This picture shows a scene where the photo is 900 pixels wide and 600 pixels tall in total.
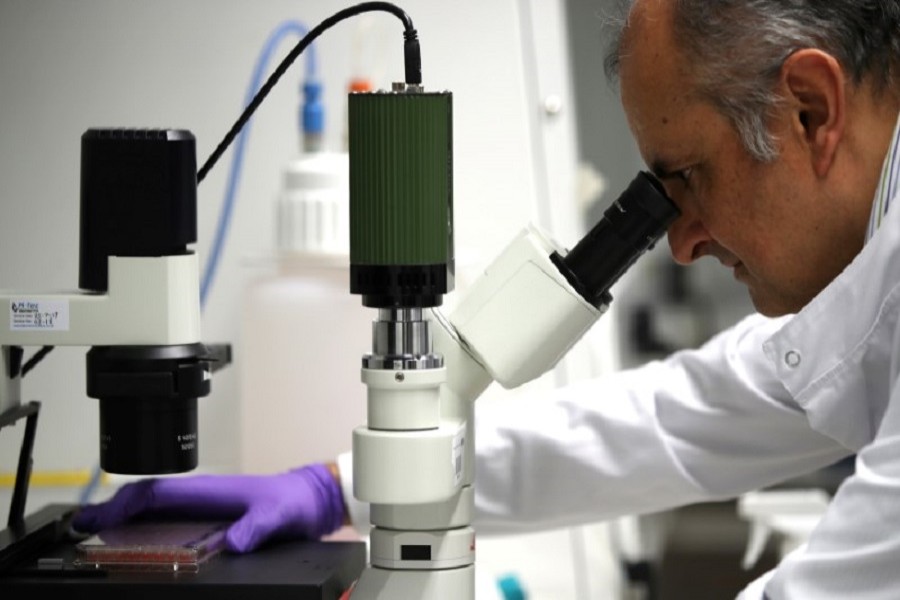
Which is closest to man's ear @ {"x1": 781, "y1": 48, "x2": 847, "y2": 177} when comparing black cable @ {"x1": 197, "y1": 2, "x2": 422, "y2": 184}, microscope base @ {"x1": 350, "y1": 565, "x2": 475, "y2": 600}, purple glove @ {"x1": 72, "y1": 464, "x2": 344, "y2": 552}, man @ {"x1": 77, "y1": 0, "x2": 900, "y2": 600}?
man @ {"x1": 77, "y1": 0, "x2": 900, "y2": 600}

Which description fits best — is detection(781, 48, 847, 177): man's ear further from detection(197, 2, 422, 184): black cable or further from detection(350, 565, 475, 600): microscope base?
detection(350, 565, 475, 600): microscope base

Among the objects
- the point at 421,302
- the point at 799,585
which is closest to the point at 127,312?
the point at 421,302

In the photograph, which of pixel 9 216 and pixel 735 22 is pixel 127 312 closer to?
pixel 735 22

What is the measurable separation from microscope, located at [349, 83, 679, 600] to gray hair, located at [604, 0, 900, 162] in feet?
0.33

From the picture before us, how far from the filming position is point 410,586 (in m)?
1.01

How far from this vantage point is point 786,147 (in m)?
1.09

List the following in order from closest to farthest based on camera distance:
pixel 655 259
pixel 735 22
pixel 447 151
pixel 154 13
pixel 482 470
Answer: pixel 447 151 < pixel 735 22 < pixel 482 470 < pixel 154 13 < pixel 655 259

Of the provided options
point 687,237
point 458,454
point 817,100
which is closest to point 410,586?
point 458,454

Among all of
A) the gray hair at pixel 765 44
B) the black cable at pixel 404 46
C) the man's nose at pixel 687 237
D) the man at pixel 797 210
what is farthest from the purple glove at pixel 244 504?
the gray hair at pixel 765 44

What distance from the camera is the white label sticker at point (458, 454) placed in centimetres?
97

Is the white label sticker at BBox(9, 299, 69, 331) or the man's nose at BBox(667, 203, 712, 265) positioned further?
the man's nose at BBox(667, 203, 712, 265)

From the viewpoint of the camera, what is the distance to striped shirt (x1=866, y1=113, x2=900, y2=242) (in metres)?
1.04

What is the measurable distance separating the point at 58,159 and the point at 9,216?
97 mm

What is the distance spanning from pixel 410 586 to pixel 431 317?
0.21 meters
